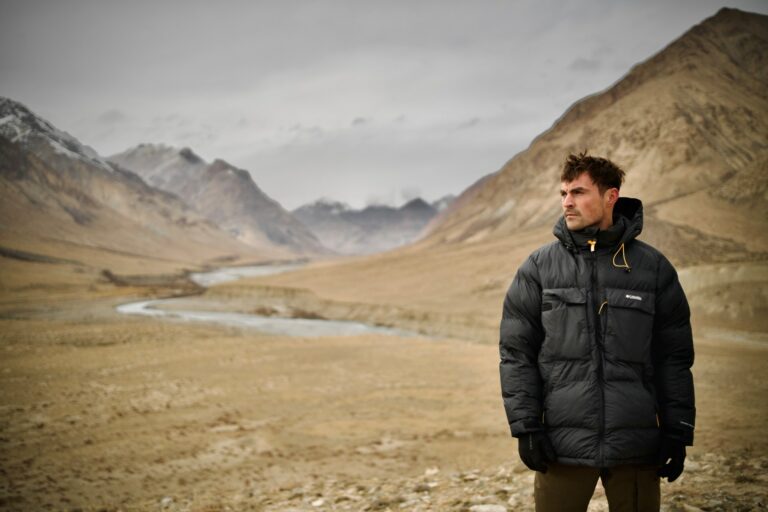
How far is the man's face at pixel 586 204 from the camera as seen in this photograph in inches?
122

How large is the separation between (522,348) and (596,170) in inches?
43.2

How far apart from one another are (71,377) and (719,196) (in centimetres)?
5003

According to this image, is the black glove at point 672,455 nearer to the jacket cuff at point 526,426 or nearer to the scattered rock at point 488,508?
the jacket cuff at point 526,426

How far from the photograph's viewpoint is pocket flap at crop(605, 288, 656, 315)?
2963 mm

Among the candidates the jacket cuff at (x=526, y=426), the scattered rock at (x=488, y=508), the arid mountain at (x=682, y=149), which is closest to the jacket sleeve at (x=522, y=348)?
the jacket cuff at (x=526, y=426)

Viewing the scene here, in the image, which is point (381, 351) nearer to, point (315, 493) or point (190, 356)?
point (190, 356)

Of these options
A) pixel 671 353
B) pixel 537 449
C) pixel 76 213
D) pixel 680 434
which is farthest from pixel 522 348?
pixel 76 213

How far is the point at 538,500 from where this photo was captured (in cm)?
315

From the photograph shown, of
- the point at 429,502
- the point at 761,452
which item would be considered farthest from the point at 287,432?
the point at 761,452

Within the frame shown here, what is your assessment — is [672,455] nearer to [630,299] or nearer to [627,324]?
[627,324]

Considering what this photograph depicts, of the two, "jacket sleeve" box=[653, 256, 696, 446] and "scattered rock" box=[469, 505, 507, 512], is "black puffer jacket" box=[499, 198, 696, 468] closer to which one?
"jacket sleeve" box=[653, 256, 696, 446]

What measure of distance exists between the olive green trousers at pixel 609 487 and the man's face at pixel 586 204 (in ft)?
4.44

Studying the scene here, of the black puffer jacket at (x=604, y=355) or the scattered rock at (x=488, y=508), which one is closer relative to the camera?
the black puffer jacket at (x=604, y=355)

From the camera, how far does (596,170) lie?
3113 millimetres
